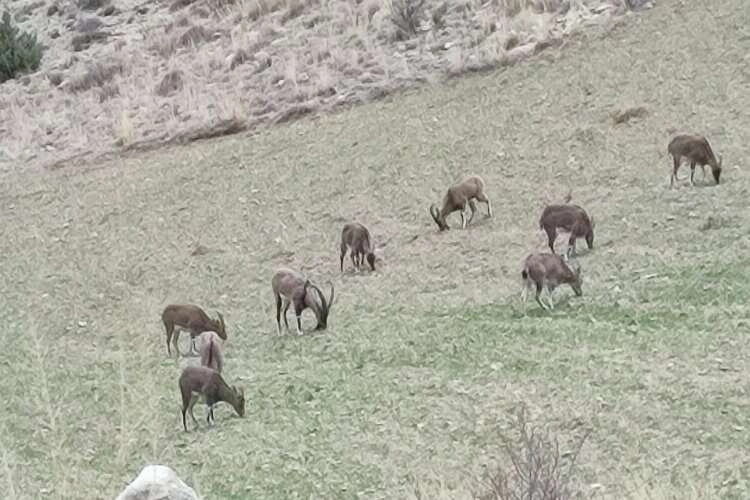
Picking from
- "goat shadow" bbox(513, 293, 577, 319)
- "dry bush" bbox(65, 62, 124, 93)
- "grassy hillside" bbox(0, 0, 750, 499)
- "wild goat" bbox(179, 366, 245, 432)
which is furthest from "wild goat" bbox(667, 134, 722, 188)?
"dry bush" bbox(65, 62, 124, 93)

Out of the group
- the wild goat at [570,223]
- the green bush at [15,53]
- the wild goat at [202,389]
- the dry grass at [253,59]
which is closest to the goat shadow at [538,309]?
the wild goat at [570,223]

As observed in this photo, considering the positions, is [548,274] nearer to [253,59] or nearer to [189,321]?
[189,321]

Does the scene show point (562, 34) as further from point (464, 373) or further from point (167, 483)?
point (167, 483)

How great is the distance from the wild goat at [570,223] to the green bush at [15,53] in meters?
24.2

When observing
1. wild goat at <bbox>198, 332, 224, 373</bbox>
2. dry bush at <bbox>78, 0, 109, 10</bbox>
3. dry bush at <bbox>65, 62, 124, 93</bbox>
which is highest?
dry bush at <bbox>78, 0, 109, 10</bbox>

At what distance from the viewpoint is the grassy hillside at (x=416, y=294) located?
1002cm

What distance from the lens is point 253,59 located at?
32312 millimetres

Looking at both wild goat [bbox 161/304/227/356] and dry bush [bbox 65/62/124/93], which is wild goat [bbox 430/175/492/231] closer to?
wild goat [bbox 161/304/227/356]

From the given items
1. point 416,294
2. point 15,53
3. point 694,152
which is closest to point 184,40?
point 15,53

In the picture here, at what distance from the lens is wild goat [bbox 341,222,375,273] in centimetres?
1795

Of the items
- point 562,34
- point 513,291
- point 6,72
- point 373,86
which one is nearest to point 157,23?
point 6,72

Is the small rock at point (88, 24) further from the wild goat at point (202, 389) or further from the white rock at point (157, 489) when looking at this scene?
the white rock at point (157, 489)

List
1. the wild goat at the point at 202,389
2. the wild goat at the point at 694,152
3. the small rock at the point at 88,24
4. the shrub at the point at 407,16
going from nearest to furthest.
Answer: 1. the wild goat at the point at 202,389
2. the wild goat at the point at 694,152
3. the shrub at the point at 407,16
4. the small rock at the point at 88,24

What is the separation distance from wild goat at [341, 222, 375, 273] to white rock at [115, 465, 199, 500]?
11402mm
